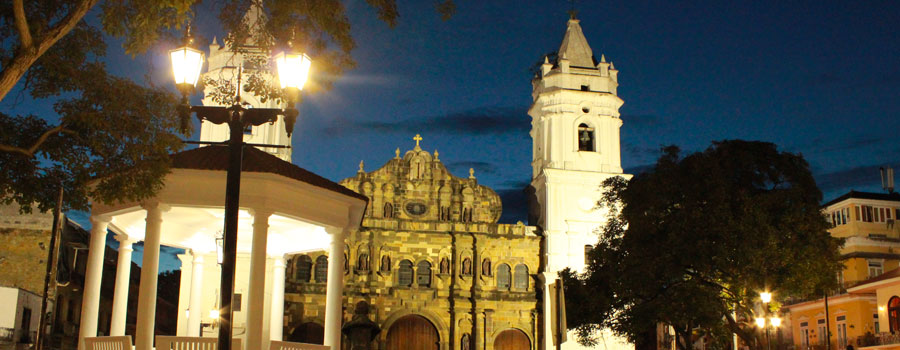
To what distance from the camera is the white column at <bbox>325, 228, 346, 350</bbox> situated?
17.5 metres

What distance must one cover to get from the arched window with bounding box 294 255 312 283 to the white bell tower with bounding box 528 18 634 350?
12.3 metres

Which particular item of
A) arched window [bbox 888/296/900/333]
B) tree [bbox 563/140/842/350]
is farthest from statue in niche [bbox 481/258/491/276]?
arched window [bbox 888/296/900/333]

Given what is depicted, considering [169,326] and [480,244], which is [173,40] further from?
[169,326]

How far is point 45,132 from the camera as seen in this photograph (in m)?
14.0

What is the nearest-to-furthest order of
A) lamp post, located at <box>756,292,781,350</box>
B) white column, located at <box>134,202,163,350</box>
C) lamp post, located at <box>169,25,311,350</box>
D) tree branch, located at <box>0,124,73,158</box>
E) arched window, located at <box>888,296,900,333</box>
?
lamp post, located at <box>169,25,311,350</box>
tree branch, located at <box>0,124,73,158</box>
white column, located at <box>134,202,163,350</box>
lamp post, located at <box>756,292,781,350</box>
arched window, located at <box>888,296,900,333</box>

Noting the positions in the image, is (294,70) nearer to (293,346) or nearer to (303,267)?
(293,346)

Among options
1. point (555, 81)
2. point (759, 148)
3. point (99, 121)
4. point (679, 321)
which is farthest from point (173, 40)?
point (555, 81)

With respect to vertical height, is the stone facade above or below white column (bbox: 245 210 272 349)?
above

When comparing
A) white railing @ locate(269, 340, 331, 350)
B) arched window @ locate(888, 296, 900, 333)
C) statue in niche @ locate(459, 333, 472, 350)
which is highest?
arched window @ locate(888, 296, 900, 333)

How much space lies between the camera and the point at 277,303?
2164cm

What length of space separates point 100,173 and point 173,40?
247cm

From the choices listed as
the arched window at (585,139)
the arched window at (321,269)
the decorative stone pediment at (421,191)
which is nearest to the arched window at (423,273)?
the decorative stone pediment at (421,191)

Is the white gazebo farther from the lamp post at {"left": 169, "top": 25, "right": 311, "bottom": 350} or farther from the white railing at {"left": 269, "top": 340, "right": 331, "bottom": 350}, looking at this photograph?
the lamp post at {"left": 169, "top": 25, "right": 311, "bottom": 350}

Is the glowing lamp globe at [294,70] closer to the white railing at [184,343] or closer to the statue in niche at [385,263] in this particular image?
the white railing at [184,343]
